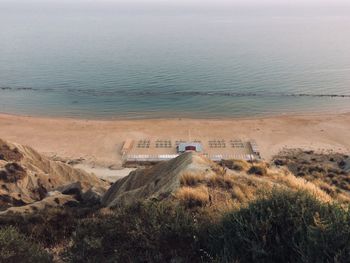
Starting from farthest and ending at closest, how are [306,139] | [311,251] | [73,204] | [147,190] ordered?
[306,139], [73,204], [147,190], [311,251]

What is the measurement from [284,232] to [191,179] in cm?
598

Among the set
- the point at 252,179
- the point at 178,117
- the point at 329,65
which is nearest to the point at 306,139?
the point at 178,117

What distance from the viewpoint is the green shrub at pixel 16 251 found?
720 cm

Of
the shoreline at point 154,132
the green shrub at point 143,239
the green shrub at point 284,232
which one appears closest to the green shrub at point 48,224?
the green shrub at point 143,239

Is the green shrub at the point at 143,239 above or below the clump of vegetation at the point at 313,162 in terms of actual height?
above

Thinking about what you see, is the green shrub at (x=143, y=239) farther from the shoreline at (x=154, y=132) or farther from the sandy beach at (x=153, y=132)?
the sandy beach at (x=153, y=132)

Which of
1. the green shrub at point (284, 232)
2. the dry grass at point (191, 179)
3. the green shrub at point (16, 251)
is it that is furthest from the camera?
the dry grass at point (191, 179)

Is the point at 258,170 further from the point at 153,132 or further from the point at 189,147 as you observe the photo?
the point at 153,132

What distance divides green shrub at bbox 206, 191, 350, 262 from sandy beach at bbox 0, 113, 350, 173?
33419 millimetres

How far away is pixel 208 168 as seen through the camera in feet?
48.0

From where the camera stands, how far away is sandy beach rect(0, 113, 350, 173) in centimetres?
4531

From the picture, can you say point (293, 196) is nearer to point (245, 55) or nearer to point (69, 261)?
point (69, 261)

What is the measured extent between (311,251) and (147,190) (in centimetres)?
862

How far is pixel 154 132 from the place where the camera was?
5119 centimetres
